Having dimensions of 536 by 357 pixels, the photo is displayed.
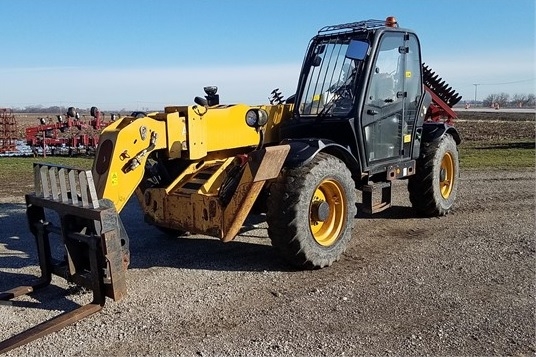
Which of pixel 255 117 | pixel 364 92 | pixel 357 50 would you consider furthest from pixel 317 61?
pixel 255 117

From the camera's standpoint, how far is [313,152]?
5.66 metres

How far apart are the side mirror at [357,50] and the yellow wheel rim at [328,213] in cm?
168

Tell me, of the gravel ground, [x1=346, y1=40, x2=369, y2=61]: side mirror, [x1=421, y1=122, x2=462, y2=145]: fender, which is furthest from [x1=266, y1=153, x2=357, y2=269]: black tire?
[x1=421, y1=122, x2=462, y2=145]: fender

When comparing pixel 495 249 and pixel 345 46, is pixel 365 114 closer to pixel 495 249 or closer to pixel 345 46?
pixel 345 46

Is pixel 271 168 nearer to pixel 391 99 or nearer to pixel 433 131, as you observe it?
pixel 391 99

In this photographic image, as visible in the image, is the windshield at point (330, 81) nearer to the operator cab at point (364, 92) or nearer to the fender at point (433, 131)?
the operator cab at point (364, 92)

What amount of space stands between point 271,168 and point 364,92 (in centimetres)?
179

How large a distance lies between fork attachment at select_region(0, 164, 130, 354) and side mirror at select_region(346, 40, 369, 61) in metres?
3.49

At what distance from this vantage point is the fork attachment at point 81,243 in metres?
4.44

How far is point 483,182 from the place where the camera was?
1113 centimetres

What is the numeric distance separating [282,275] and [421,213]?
3.43 meters

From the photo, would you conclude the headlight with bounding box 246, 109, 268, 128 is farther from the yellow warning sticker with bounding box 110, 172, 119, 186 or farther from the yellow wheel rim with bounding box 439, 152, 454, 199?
the yellow wheel rim with bounding box 439, 152, 454, 199

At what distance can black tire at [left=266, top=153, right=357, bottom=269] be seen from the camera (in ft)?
17.6

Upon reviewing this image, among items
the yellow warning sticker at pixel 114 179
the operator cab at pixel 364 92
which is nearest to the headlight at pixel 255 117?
the operator cab at pixel 364 92
